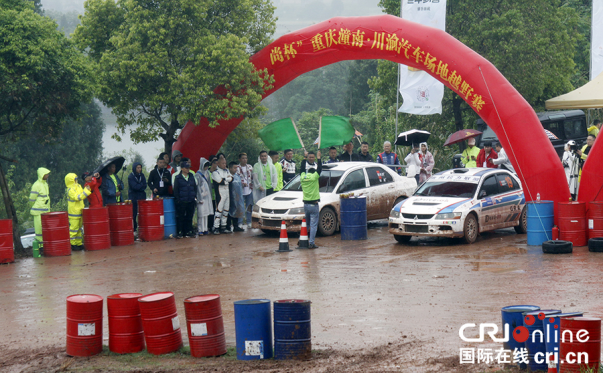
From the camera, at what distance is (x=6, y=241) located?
14320 mm

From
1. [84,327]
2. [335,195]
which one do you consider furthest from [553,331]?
[335,195]

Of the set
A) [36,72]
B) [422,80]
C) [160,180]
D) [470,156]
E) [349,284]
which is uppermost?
[422,80]

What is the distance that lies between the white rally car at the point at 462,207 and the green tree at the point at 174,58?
5.87 metres

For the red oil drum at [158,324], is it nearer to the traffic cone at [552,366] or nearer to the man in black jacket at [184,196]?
the traffic cone at [552,366]

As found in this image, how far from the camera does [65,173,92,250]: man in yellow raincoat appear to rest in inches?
620

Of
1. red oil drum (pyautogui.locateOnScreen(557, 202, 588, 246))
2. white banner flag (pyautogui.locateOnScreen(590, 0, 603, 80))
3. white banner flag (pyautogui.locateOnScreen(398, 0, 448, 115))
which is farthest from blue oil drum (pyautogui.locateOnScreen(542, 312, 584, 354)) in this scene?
white banner flag (pyautogui.locateOnScreen(590, 0, 603, 80))

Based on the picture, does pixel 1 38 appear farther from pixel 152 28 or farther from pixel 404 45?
pixel 404 45

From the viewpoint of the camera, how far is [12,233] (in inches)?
579

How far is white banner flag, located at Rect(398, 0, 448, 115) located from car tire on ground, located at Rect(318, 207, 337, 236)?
6.97 m

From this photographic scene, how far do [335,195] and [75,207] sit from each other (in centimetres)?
627

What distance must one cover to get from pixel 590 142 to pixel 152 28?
457 inches

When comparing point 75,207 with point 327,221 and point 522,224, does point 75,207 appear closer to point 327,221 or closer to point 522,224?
point 327,221

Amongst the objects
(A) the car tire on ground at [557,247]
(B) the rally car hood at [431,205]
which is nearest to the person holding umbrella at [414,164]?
(B) the rally car hood at [431,205]

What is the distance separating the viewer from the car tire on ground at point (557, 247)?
13127 mm
